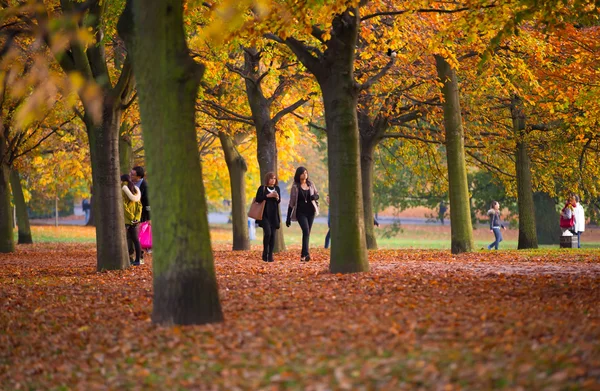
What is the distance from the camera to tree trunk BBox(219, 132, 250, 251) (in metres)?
25.9

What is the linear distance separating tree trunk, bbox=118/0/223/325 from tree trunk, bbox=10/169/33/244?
75.1 feet

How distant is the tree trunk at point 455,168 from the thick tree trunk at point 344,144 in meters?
6.65

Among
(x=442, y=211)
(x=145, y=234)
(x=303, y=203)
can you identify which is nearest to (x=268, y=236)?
(x=303, y=203)

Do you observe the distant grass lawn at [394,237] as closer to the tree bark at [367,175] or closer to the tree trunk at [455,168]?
the tree bark at [367,175]

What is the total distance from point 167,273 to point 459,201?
11.7 m

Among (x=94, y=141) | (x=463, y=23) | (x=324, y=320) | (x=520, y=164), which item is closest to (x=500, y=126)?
(x=520, y=164)

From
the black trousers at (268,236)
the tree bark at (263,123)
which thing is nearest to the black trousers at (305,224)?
the black trousers at (268,236)

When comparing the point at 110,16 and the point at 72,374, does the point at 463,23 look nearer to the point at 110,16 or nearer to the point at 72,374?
the point at 110,16

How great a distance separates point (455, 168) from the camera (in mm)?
19328

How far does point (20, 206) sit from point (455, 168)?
18361 mm

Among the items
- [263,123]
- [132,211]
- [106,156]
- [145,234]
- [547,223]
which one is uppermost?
[263,123]

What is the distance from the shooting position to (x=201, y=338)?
8.06 m

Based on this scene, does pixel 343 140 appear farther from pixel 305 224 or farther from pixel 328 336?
pixel 328 336

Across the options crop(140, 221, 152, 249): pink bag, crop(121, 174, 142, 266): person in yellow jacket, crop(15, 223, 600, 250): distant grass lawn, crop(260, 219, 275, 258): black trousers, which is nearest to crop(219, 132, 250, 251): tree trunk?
crop(140, 221, 152, 249): pink bag
